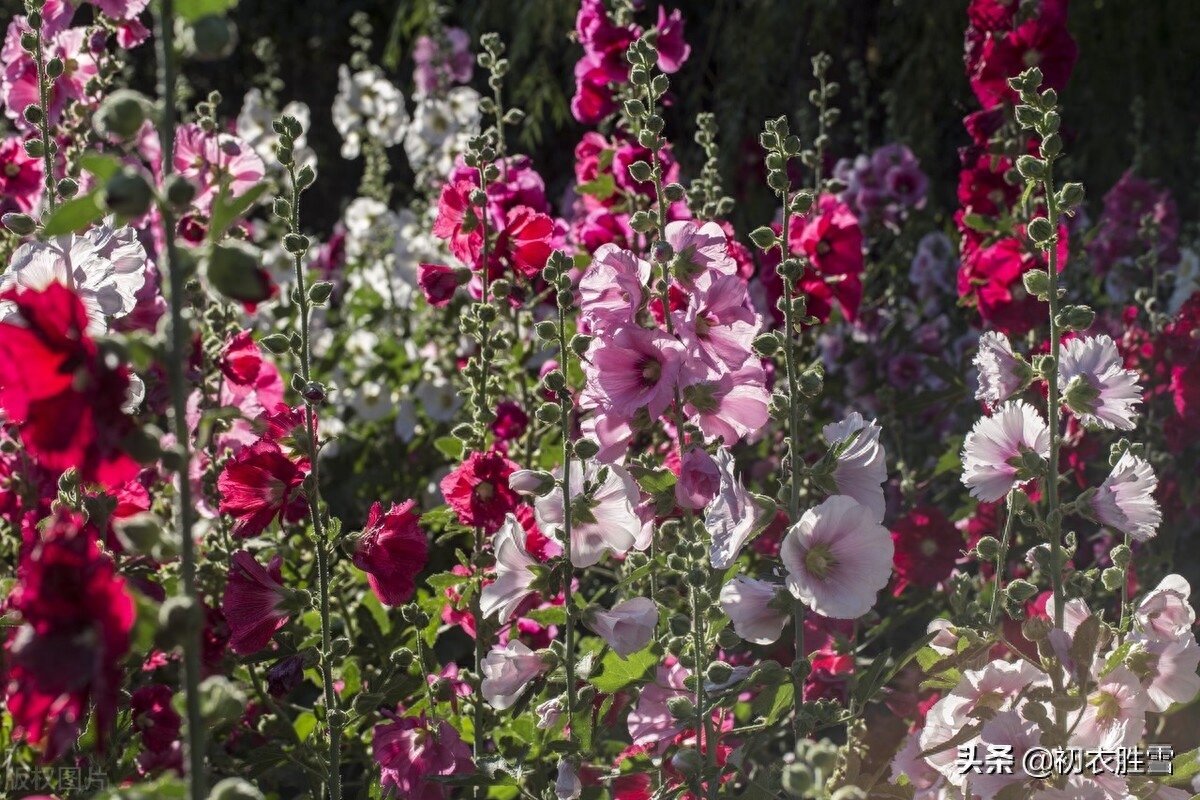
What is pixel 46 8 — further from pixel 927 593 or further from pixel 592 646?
pixel 927 593

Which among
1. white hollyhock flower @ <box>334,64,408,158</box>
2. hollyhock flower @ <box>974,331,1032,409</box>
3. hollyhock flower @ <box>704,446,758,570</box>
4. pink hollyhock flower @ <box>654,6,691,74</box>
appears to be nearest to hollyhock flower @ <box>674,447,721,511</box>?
hollyhock flower @ <box>704,446,758,570</box>

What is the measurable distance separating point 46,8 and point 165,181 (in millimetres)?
1355

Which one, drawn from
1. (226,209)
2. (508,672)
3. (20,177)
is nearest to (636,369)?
(508,672)

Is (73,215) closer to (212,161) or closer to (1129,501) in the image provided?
(1129,501)

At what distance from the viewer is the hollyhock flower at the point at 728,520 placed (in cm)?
131

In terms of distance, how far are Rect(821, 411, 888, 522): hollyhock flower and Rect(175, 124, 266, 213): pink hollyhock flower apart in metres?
0.99

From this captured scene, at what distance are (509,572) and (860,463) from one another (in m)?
0.38

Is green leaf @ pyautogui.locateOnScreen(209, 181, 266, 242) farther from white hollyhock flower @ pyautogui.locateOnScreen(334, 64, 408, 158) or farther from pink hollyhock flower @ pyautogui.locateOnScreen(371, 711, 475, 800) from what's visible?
white hollyhock flower @ pyautogui.locateOnScreen(334, 64, 408, 158)

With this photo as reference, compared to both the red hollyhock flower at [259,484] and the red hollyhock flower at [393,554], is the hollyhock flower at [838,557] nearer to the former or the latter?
the red hollyhock flower at [393,554]

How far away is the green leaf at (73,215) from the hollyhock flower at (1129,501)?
1016 mm

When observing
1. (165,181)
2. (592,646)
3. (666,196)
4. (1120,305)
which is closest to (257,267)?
(165,181)

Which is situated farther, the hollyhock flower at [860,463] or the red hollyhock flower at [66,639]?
the hollyhock flower at [860,463]

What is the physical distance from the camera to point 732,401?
1452 millimetres

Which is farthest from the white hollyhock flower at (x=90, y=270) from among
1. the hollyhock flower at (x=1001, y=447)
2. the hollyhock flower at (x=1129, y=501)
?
the hollyhock flower at (x=1129, y=501)
